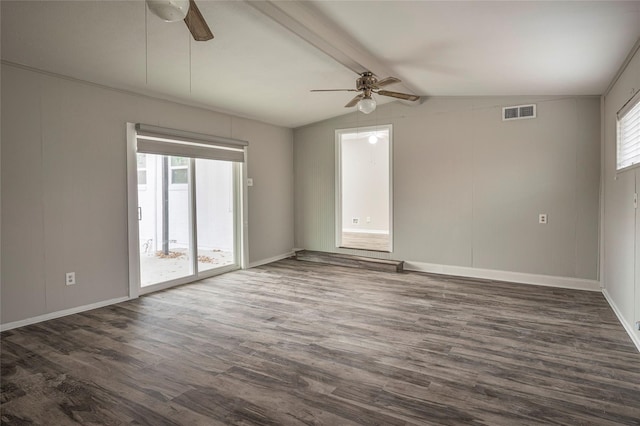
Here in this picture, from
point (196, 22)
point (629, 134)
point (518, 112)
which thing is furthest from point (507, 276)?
point (196, 22)

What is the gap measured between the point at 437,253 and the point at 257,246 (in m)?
3.11

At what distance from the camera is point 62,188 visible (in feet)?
12.6

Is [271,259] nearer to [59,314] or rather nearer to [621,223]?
[59,314]

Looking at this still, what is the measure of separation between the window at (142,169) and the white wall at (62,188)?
0.75 feet

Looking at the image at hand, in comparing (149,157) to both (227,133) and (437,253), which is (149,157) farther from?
(437,253)

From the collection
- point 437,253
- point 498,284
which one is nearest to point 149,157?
point 437,253

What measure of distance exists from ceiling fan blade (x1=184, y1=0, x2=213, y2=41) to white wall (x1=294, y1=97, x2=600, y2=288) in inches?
173

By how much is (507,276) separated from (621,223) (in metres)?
1.86

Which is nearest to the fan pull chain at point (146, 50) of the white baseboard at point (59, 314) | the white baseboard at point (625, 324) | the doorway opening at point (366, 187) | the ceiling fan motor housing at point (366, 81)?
the ceiling fan motor housing at point (366, 81)

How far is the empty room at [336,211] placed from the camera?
2.46 m

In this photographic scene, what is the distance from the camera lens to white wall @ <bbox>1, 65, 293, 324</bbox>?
3.46 metres

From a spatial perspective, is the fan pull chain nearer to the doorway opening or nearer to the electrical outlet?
the electrical outlet

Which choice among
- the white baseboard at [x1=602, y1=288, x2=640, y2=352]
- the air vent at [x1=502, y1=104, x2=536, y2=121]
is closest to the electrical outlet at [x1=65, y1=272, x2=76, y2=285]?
the white baseboard at [x1=602, y1=288, x2=640, y2=352]

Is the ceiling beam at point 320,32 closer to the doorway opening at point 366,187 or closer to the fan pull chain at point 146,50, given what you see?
the fan pull chain at point 146,50
